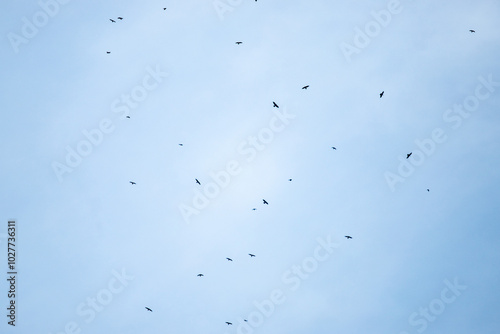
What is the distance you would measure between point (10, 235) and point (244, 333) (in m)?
29.6

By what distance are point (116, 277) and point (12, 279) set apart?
7.79 meters

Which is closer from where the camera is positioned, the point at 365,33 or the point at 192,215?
the point at 365,33

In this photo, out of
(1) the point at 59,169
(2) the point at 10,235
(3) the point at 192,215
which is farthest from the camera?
(3) the point at 192,215

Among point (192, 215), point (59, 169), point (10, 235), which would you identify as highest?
point (59, 169)

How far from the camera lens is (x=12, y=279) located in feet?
95.5

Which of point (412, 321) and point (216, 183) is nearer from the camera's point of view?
point (216, 183)

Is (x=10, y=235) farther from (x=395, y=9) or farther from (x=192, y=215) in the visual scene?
(x=192, y=215)

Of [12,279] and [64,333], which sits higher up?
[12,279]

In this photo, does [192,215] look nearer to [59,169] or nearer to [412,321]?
[412,321]

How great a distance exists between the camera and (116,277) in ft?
100

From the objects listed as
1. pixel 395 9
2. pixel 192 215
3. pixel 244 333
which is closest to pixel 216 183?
pixel 395 9

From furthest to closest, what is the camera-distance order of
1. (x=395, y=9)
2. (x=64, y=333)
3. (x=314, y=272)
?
(x=314, y=272) → (x=64, y=333) → (x=395, y=9)

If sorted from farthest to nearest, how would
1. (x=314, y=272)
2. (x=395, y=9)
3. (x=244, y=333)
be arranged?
(x=314, y=272), (x=244, y=333), (x=395, y=9)

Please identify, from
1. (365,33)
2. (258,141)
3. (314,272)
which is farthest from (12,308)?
(314,272)
